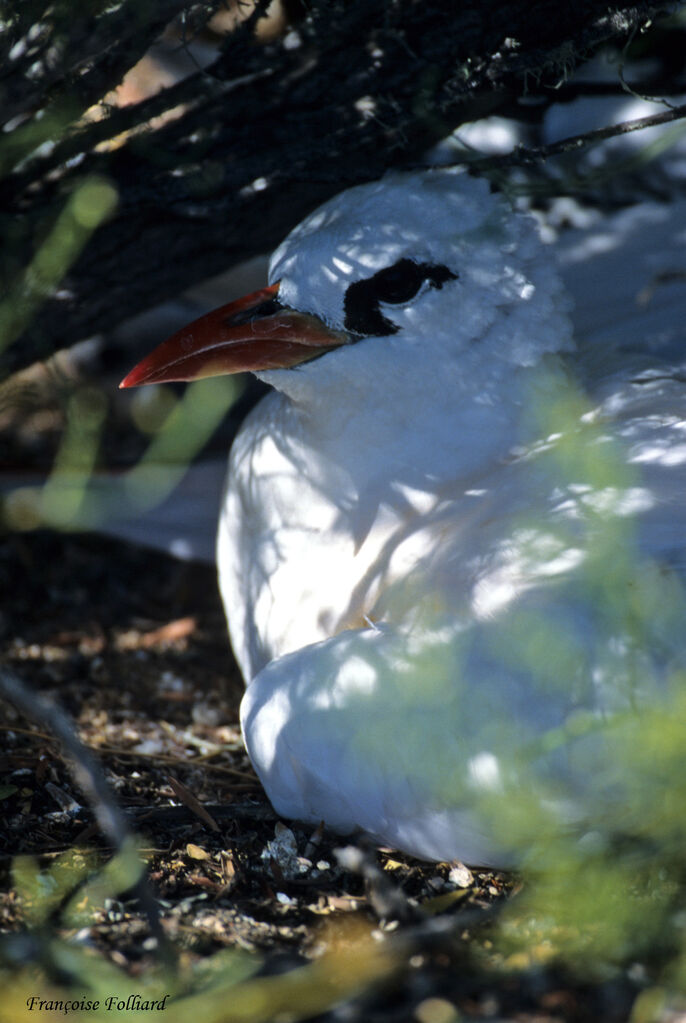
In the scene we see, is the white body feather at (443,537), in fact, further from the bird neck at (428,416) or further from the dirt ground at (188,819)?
the dirt ground at (188,819)

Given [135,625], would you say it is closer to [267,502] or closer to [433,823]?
[267,502]

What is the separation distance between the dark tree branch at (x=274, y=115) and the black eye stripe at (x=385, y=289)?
0.41m

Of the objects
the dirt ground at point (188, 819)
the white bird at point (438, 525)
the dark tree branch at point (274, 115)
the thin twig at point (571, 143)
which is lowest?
the dirt ground at point (188, 819)

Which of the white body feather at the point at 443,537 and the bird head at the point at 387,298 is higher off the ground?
the bird head at the point at 387,298

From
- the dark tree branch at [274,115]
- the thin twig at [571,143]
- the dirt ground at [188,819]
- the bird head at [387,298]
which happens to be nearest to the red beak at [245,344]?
the bird head at [387,298]

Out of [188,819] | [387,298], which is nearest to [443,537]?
[387,298]

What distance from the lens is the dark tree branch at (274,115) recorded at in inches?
90.0

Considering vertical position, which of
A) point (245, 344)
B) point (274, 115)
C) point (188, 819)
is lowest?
point (188, 819)

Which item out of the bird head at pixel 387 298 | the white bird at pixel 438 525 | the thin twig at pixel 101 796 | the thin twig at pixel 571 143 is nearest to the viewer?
the thin twig at pixel 101 796

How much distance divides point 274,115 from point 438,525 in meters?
1.20

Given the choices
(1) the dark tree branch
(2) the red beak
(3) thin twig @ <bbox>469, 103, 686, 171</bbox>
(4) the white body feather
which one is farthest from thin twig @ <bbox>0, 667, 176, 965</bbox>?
(3) thin twig @ <bbox>469, 103, 686, 171</bbox>

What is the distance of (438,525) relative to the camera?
239 cm

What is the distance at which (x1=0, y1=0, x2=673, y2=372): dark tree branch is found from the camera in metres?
2.29

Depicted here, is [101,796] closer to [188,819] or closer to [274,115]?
[188,819]
